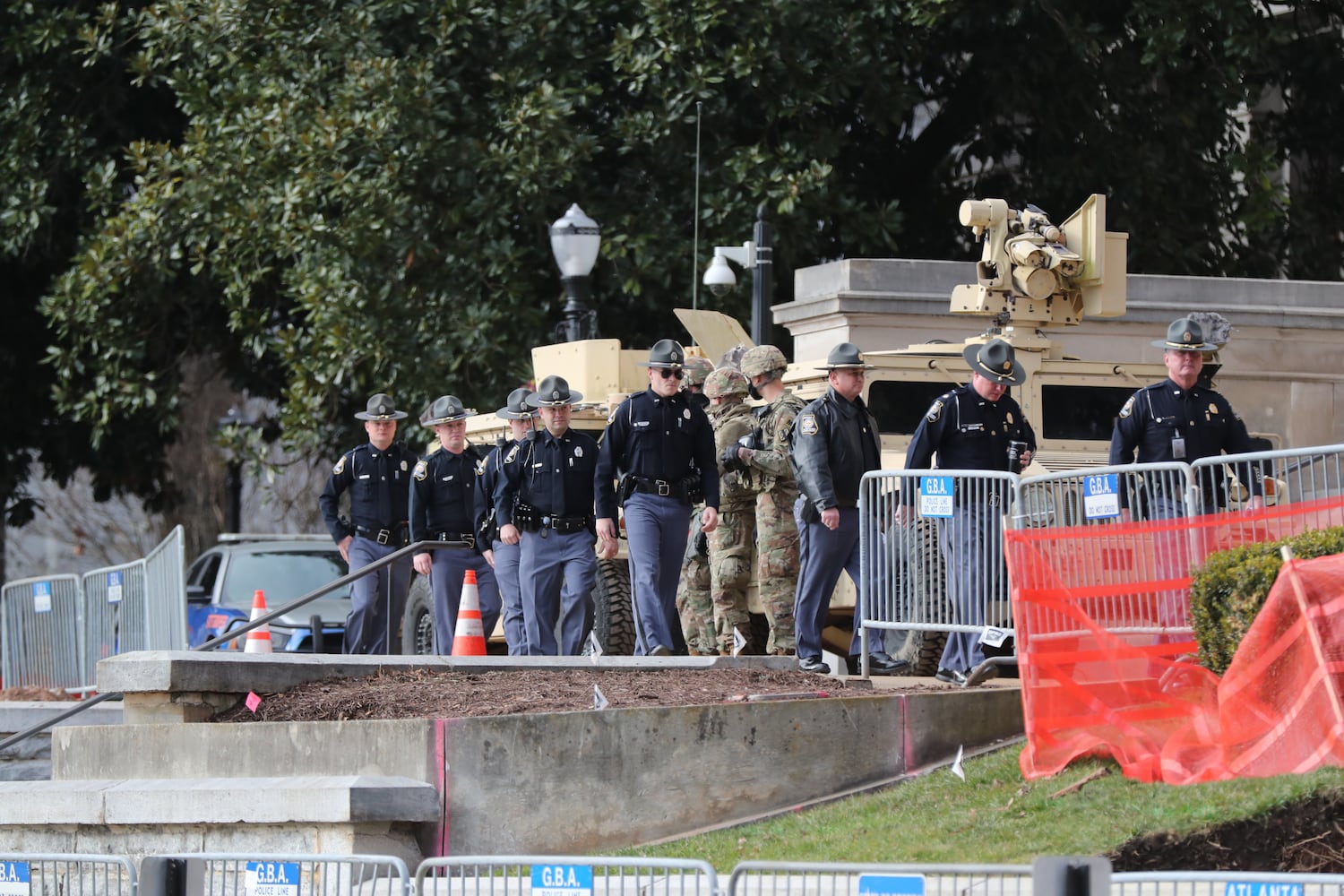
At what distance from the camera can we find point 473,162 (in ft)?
66.1

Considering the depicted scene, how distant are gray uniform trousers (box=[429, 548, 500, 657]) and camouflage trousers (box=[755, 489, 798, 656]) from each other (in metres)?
2.90

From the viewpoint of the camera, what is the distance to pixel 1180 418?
37.8 ft

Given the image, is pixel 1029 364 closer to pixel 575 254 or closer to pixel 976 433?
pixel 976 433

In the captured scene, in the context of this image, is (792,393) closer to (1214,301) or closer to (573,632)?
(573,632)

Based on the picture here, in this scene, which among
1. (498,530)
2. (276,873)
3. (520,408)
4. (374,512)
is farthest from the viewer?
(374,512)

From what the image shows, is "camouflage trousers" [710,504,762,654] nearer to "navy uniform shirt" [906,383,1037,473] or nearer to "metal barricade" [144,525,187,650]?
"navy uniform shirt" [906,383,1037,473]

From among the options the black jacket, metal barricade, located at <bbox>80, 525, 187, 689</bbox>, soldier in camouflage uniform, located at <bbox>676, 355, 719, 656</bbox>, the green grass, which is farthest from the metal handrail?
the green grass

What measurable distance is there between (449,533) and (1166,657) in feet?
22.8

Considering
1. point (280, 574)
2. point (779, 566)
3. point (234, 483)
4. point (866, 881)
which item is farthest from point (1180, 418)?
point (234, 483)

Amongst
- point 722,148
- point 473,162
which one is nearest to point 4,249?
point 473,162

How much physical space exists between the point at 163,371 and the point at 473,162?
525 centimetres

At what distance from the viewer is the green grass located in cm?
770

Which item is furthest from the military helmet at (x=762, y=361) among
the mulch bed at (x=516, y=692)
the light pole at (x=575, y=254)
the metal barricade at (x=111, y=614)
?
the metal barricade at (x=111, y=614)

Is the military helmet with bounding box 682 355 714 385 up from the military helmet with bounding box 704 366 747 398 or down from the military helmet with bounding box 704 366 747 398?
up
